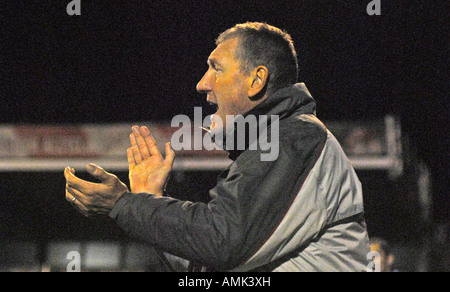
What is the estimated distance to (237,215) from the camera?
4.82 ft

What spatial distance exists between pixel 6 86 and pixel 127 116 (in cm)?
225

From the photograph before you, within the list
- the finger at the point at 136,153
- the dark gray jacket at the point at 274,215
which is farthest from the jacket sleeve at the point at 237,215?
the finger at the point at 136,153

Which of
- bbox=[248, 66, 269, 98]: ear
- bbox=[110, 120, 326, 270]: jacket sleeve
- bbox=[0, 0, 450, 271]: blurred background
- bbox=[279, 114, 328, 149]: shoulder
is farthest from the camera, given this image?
bbox=[0, 0, 450, 271]: blurred background

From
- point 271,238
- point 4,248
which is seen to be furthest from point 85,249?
point 271,238

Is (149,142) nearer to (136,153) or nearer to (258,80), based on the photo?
(136,153)

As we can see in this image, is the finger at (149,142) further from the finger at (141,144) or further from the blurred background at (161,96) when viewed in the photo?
the blurred background at (161,96)

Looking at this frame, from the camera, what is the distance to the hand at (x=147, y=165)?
1.71 m

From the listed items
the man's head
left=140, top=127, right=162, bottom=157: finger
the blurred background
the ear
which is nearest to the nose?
the man's head

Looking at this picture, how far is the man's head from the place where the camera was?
184cm

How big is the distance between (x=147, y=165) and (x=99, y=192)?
0.22 metres

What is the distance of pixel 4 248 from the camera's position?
966 centimetres

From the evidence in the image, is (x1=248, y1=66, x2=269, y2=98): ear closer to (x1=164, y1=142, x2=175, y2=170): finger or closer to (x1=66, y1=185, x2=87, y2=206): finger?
(x1=164, y1=142, x2=175, y2=170): finger

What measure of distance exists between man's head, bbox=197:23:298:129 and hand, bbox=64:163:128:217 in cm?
45
